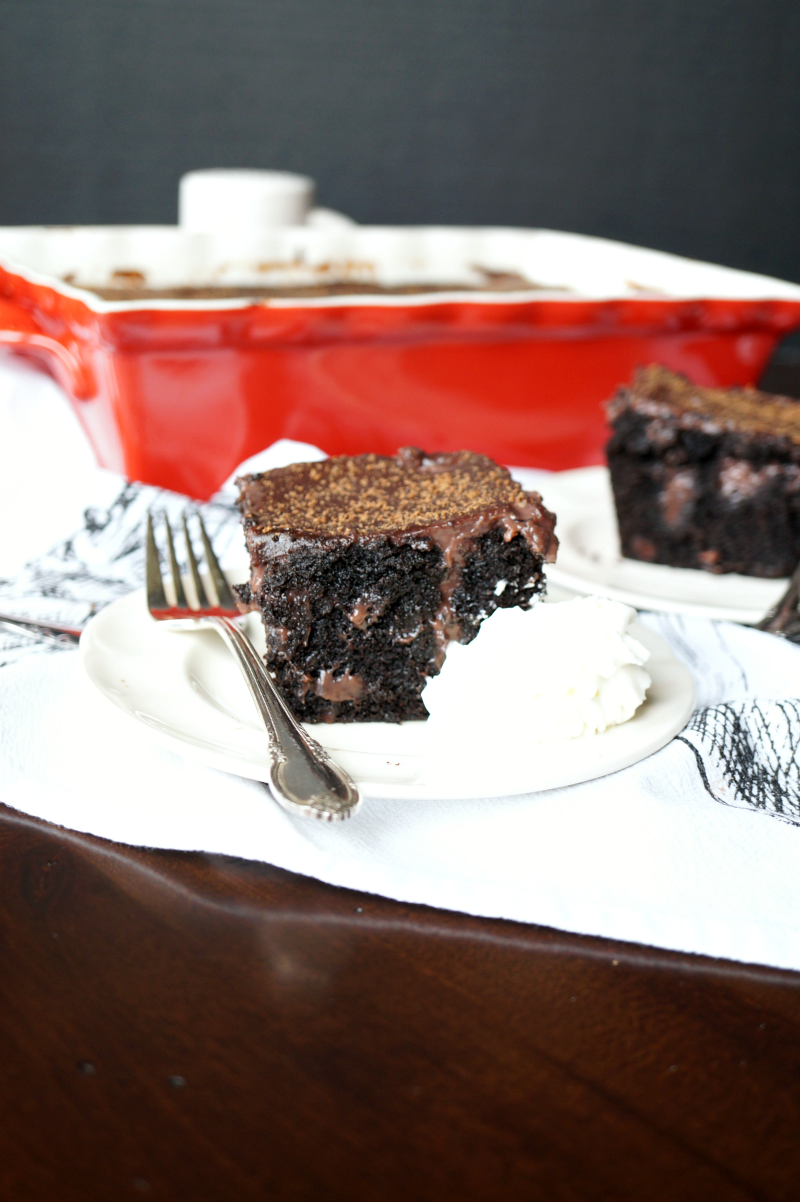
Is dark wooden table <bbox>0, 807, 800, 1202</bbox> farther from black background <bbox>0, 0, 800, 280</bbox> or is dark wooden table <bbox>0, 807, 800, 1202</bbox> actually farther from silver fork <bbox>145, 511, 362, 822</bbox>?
black background <bbox>0, 0, 800, 280</bbox>

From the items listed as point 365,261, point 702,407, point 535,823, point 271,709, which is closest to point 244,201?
point 365,261

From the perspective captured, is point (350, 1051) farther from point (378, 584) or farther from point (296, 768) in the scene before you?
point (378, 584)

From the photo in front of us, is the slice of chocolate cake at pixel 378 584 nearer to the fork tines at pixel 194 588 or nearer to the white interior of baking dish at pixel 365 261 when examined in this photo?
the fork tines at pixel 194 588

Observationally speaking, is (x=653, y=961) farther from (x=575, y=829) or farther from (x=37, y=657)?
(x=37, y=657)

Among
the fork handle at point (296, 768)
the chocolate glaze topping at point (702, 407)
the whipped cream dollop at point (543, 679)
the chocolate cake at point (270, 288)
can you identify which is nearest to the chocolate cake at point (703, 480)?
the chocolate glaze topping at point (702, 407)

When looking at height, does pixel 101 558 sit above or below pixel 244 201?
below
